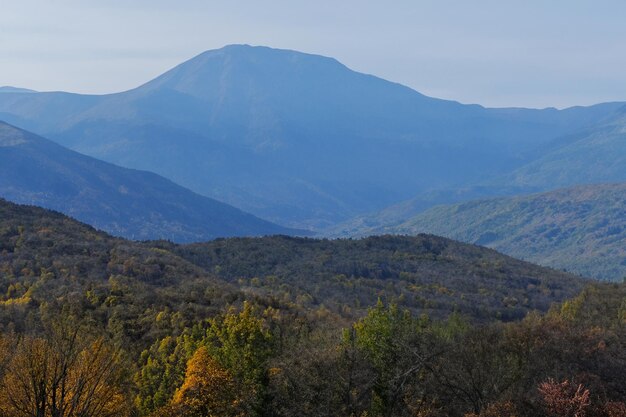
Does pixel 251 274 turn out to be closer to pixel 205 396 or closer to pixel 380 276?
pixel 380 276

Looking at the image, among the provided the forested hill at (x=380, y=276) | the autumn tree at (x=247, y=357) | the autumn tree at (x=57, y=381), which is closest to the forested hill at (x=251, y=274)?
the forested hill at (x=380, y=276)

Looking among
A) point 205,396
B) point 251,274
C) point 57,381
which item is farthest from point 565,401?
point 251,274

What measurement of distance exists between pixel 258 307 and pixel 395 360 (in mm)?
30816

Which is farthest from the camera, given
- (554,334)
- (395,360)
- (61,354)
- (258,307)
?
(258,307)

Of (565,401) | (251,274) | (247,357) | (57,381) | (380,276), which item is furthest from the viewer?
(380,276)

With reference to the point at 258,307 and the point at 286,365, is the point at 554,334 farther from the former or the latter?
the point at 258,307

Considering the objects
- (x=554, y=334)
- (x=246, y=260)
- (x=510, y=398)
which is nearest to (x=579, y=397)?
(x=510, y=398)

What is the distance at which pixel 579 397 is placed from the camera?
30.3 m

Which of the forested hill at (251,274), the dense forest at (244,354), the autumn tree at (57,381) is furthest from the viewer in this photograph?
the forested hill at (251,274)

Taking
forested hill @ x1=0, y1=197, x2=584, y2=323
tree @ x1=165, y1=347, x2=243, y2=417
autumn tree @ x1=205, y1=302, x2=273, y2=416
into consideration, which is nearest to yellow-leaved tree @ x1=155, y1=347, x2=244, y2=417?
tree @ x1=165, y1=347, x2=243, y2=417

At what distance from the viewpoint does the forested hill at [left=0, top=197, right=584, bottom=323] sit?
81.1 meters

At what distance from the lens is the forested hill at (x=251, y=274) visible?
8112 cm

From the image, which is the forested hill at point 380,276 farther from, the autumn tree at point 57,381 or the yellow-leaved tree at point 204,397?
the autumn tree at point 57,381

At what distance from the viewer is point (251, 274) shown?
152 metres
